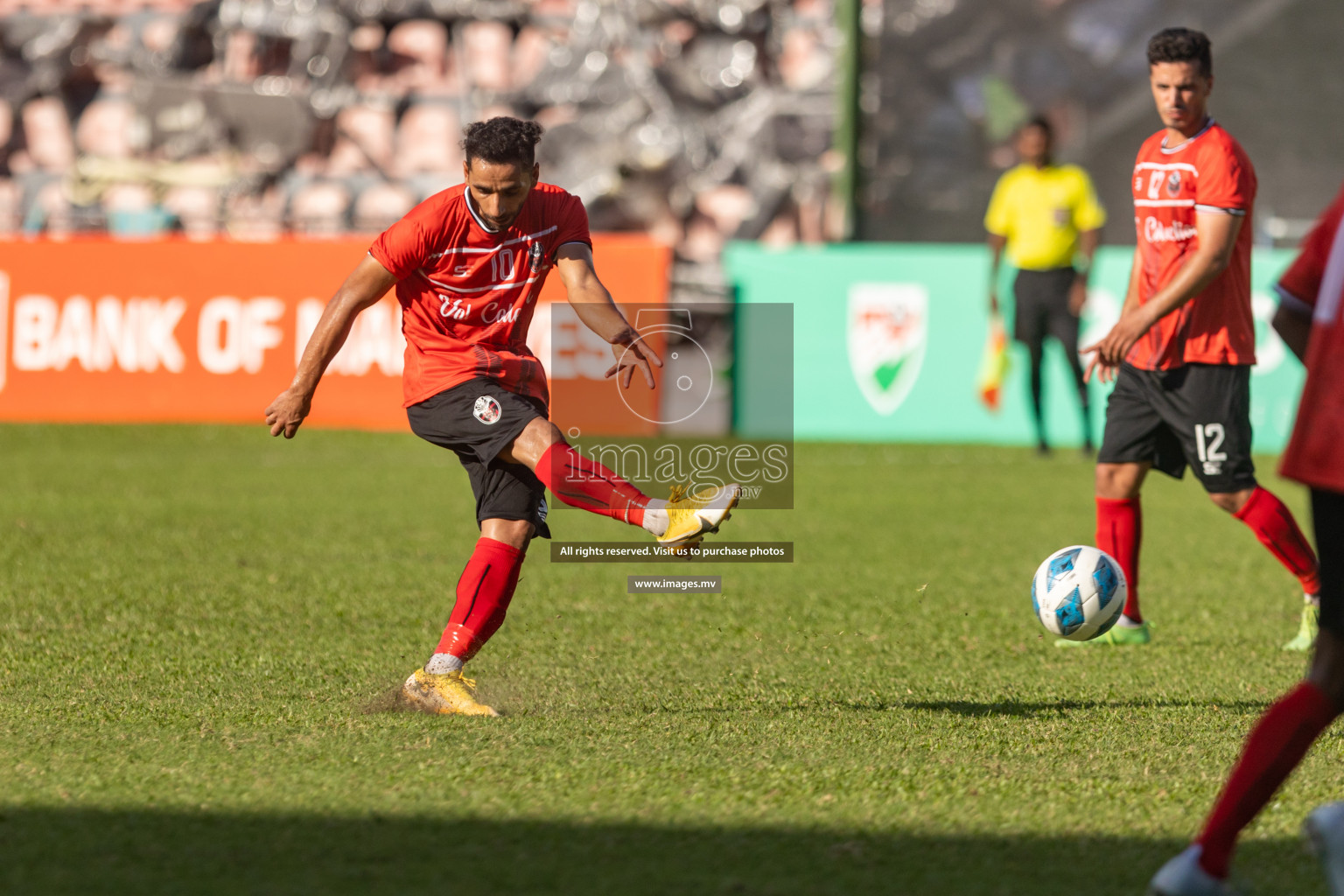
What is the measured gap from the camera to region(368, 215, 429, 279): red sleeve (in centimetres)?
473

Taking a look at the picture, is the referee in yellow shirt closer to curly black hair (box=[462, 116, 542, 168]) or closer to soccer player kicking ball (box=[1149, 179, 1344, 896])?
curly black hair (box=[462, 116, 542, 168])

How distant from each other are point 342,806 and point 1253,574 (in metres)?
5.44

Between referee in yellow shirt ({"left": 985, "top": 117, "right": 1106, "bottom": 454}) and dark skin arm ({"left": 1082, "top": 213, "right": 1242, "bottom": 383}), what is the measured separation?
21.9 feet

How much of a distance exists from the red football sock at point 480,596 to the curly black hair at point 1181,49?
2.68m

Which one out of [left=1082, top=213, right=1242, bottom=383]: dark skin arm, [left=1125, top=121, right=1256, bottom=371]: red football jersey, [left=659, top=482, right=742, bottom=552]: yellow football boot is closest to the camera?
[left=659, top=482, right=742, bottom=552]: yellow football boot

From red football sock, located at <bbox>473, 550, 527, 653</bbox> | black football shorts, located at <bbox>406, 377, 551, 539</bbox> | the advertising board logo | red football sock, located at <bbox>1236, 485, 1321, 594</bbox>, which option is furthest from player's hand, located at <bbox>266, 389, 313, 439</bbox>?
the advertising board logo

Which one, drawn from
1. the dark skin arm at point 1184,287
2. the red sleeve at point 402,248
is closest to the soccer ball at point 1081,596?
the dark skin arm at point 1184,287

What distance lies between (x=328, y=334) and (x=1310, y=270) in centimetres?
269

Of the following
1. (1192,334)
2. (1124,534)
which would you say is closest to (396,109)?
(1124,534)

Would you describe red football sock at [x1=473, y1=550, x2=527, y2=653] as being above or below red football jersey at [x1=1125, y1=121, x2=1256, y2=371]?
below

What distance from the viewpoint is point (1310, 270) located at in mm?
3207

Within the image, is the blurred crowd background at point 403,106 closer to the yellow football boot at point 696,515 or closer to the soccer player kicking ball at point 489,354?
the soccer player kicking ball at point 489,354

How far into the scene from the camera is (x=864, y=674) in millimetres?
5449

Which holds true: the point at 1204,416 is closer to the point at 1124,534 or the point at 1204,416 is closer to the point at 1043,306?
the point at 1124,534
